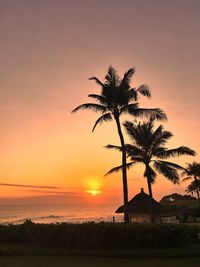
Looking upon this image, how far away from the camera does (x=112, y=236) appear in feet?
57.7

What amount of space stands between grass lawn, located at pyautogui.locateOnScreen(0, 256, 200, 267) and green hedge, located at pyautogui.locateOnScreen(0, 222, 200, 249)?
1.56 m

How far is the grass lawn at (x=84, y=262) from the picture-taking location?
47.0ft

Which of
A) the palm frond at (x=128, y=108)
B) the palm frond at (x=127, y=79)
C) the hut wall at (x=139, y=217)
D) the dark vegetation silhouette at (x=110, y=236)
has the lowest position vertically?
the dark vegetation silhouette at (x=110, y=236)

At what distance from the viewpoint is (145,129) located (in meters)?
28.4

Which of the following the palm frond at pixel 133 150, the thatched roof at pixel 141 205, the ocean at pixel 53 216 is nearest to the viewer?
the palm frond at pixel 133 150

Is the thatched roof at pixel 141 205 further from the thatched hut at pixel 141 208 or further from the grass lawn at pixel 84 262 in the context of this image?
the grass lawn at pixel 84 262

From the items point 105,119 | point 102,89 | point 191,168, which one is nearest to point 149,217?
point 105,119

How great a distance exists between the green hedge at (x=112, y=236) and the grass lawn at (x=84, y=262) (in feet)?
5.12

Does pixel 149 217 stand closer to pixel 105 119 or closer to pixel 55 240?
pixel 105 119

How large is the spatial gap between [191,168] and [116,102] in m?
35.3

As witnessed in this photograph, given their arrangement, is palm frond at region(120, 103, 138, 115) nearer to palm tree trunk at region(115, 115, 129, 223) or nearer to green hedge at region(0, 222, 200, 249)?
palm tree trunk at region(115, 115, 129, 223)

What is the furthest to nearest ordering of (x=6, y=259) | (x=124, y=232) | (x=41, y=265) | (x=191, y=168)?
1. (x=191, y=168)
2. (x=124, y=232)
3. (x=6, y=259)
4. (x=41, y=265)

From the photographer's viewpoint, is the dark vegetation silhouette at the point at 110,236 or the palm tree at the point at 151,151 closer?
the dark vegetation silhouette at the point at 110,236

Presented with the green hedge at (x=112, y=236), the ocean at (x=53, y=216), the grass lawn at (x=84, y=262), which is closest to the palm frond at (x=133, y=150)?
the green hedge at (x=112, y=236)
